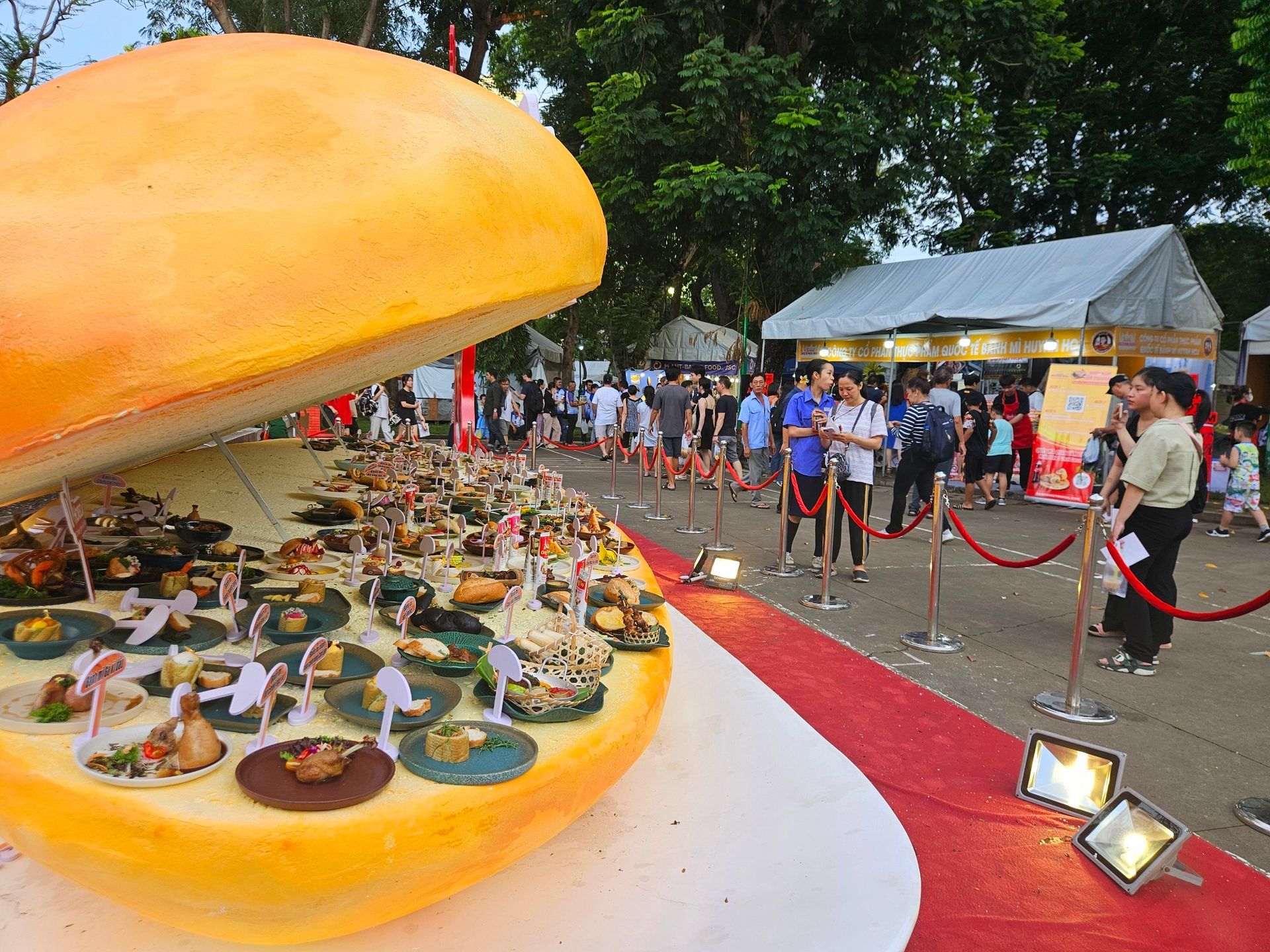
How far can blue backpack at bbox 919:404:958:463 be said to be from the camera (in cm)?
782

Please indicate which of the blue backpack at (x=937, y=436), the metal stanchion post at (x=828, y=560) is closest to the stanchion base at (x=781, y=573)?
the metal stanchion post at (x=828, y=560)

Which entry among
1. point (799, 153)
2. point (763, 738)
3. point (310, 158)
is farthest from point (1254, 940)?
point (799, 153)

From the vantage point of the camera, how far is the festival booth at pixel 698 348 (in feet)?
67.9

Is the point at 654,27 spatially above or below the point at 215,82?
above

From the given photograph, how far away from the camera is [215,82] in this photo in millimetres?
2006

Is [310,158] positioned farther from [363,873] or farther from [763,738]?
[763,738]

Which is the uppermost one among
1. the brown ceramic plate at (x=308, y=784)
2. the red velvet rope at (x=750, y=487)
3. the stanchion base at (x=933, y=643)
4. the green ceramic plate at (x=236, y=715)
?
the green ceramic plate at (x=236, y=715)

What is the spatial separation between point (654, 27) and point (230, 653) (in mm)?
16415

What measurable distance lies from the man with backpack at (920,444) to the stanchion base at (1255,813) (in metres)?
4.36

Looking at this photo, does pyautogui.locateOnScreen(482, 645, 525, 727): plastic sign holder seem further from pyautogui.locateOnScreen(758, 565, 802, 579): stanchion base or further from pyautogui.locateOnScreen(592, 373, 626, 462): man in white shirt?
pyautogui.locateOnScreen(592, 373, 626, 462): man in white shirt

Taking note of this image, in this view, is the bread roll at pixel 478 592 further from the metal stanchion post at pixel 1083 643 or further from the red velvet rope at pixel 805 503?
the red velvet rope at pixel 805 503

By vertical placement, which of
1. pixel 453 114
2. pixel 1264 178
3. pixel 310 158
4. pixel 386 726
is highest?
pixel 1264 178

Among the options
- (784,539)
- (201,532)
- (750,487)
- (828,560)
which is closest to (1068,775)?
A: (828,560)

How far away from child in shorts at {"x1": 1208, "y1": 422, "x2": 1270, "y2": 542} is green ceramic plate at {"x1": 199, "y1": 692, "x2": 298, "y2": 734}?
11237 millimetres
